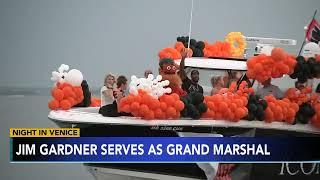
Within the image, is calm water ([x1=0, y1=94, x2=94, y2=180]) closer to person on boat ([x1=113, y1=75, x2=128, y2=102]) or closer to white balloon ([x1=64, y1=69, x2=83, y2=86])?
white balloon ([x1=64, y1=69, x2=83, y2=86])

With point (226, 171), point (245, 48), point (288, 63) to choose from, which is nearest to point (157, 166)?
point (226, 171)

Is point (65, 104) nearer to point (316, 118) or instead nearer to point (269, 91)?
point (269, 91)

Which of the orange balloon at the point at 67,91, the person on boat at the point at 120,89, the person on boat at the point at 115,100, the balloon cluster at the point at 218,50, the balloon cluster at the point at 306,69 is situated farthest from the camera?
the balloon cluster at the point at 218,50

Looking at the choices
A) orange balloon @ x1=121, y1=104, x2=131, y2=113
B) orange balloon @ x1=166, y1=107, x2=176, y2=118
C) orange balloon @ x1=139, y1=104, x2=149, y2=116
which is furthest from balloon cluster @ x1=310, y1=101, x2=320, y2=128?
orange balloon @ x1=121, y1=104, x2=131, y2=113

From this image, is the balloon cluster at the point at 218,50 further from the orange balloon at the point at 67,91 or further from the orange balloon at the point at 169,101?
the orange balloon at the point at 67,91

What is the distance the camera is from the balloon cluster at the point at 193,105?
4094 mm

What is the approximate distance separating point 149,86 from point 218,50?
193 cm

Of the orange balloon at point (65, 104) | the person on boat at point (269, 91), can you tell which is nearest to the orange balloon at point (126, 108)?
the orange balloon at point (65, 104)

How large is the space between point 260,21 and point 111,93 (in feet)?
12.4

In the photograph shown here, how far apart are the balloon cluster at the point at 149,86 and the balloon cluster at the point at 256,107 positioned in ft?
2.51

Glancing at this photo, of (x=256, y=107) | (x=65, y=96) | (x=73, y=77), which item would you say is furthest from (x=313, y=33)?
(x=65, y=96)

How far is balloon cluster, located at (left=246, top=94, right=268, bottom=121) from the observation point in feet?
14.0

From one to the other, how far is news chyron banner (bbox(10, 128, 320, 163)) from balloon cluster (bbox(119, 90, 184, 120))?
0.69 feet

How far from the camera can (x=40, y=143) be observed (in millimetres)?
3947
